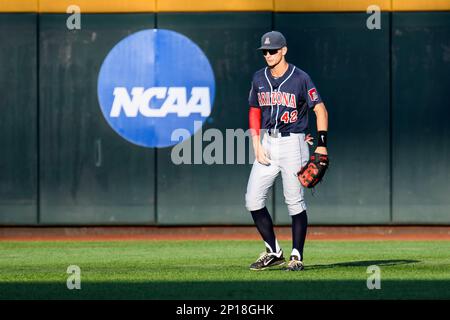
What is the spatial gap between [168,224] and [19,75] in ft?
9.57

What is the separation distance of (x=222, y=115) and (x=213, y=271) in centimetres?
592

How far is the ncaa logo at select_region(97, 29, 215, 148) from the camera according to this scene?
15.8 meters

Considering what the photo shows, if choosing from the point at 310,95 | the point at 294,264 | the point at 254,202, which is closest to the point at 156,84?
the point at 254,202

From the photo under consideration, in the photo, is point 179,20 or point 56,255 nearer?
point 56,255

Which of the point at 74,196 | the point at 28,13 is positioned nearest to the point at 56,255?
the point at 74,196

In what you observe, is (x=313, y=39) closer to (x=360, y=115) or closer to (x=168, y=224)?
(x=360, y=115)

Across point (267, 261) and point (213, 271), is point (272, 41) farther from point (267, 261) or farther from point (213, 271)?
point (213, 271)

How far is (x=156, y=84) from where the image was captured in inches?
624

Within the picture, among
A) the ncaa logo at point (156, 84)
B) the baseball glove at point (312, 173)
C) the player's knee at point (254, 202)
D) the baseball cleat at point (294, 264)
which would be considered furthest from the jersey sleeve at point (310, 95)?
the ncaa logo at point (156, 84)

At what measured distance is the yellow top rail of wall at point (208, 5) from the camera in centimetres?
1575

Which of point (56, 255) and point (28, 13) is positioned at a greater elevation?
point (28, 13)

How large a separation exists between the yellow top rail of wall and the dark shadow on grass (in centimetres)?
711

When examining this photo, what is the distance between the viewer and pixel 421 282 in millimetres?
9156
